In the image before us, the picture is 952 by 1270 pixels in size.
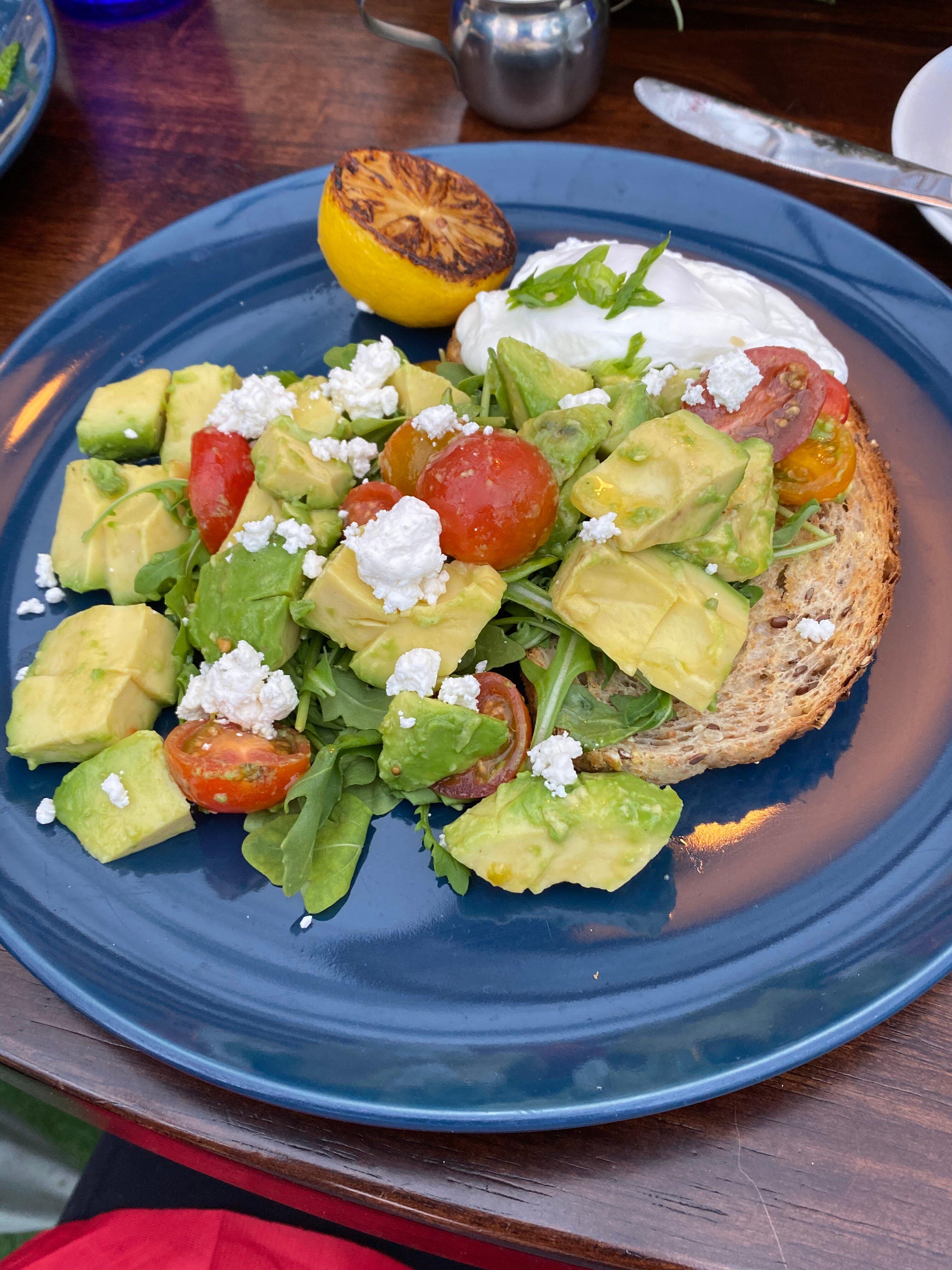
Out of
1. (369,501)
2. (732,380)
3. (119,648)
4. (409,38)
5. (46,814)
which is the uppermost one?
(409,38)

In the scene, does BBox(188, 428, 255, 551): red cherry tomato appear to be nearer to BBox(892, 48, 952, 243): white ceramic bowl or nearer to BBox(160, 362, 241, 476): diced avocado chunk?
BBox(160, 362, 241, 476): diced avocado chunk

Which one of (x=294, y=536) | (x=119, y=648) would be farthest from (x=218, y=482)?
(x=119, y=648)

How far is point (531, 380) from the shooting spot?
6.51 ft

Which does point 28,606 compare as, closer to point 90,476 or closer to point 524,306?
point 90,476

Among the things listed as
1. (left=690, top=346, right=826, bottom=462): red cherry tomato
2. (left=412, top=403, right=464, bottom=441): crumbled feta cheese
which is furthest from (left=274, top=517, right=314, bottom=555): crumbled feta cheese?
(left=690, top=346, right=826, bottom=462): red cherry tomato

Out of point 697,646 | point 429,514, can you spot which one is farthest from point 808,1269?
point 429,514

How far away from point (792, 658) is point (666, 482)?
0.52 metres

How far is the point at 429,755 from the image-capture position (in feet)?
5.83

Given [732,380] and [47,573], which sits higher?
[732,380]

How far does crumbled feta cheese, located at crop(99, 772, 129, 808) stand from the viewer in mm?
1830

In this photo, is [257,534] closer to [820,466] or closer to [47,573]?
[47,573]

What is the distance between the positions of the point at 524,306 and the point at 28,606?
1347 millimetres

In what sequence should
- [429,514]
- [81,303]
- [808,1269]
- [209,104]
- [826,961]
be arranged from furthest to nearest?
[209,104]
[81,303]
[429,514]
[826,961]
[808,1269]

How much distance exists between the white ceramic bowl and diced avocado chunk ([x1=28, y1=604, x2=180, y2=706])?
7.53 feet
